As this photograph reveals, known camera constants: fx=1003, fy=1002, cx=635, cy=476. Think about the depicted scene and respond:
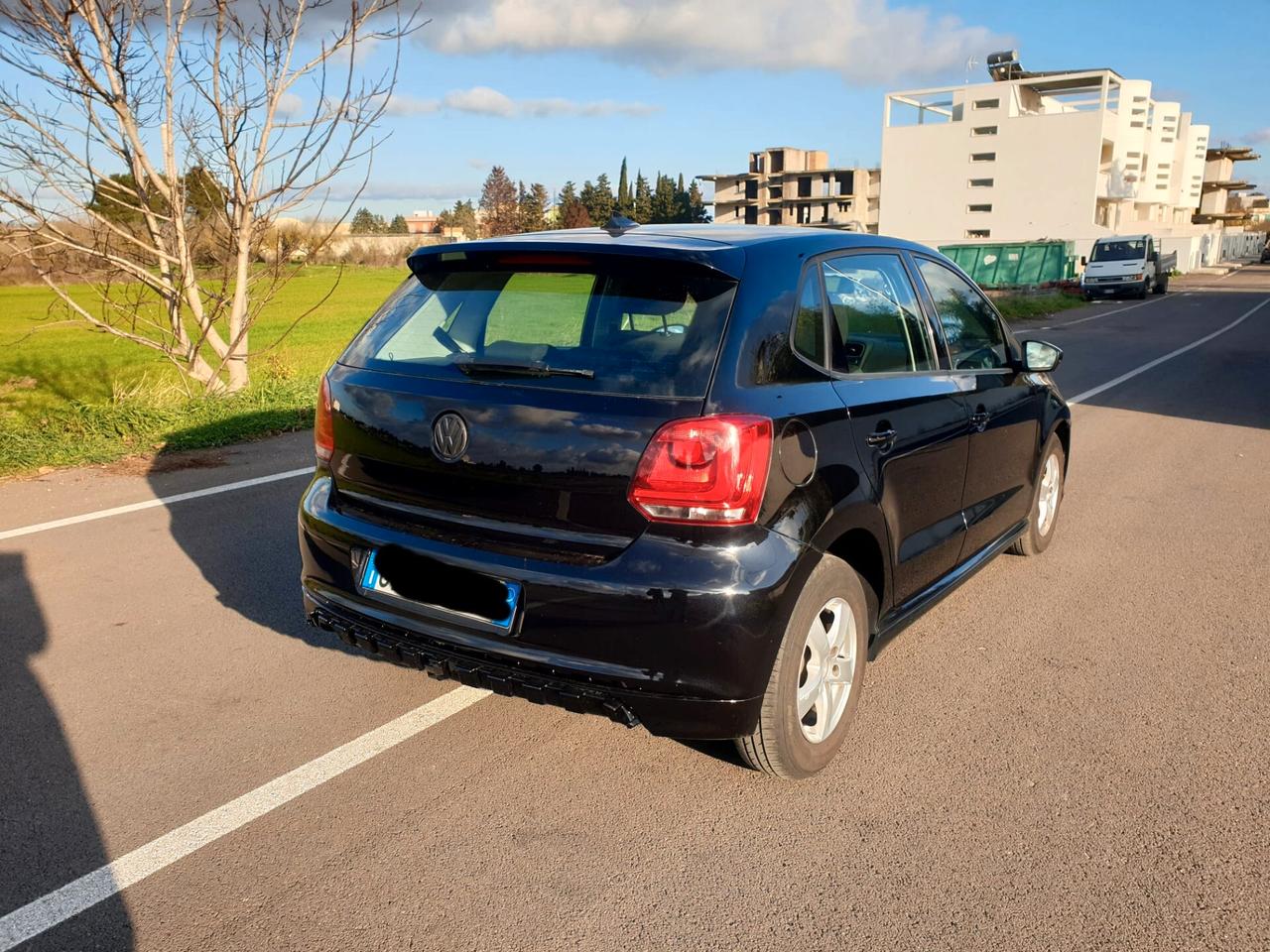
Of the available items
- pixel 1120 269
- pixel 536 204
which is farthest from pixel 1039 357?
pixel 536 204

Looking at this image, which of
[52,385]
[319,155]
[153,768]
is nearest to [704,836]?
[153,768]

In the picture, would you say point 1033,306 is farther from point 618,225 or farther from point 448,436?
point 448,436

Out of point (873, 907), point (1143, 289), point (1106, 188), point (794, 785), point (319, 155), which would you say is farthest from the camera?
point (1106, 188)

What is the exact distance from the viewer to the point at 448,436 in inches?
123

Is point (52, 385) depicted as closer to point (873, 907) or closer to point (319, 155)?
point (319, 155)

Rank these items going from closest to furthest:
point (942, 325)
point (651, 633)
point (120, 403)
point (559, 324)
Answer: point (651, 633)
point (559, 324)
point (942, 325)
point (120, 403)

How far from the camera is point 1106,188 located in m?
70.6

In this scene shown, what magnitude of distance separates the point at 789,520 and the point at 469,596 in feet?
3.29

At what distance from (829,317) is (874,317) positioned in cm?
39

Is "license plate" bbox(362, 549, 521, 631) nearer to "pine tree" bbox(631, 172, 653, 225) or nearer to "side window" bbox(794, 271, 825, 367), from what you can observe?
"side window" bbox(794, 271, 825, 367)

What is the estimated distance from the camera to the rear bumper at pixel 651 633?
9.29 ft

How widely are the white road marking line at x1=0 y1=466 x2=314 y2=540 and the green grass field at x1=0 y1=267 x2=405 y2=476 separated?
1.46m

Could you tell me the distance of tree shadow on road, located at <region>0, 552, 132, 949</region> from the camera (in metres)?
2.55

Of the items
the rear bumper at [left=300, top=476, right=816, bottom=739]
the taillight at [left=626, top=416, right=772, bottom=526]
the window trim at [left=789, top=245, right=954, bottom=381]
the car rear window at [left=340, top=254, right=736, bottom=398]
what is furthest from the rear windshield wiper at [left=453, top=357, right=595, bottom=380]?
the window trim at [left=789, top=245, right=954, bottom=381]
